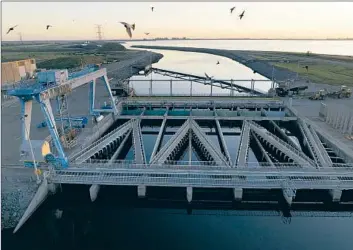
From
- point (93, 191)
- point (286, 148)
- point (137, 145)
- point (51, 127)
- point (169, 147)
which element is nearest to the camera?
point (93, 191)

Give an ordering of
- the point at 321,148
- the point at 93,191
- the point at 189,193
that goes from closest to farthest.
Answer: the point at 189,193 < the point at 93,191 < the point at 321,148

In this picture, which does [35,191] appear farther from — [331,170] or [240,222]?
[331,170]

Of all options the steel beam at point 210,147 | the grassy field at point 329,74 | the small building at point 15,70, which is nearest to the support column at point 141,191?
the steel beam at point 210,147

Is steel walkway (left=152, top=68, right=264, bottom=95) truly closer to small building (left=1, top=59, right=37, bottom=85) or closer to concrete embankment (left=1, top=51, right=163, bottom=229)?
concrete embankment (left=1, top=51, right=163, bottom=229)

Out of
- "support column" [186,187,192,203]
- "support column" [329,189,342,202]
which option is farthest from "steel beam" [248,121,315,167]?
"support column" [186,187,192,203]

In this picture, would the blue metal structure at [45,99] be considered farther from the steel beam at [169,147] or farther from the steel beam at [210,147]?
the steel beam at [210,147]

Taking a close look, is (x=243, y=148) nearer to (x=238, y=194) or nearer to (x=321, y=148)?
(x=238, y=194)

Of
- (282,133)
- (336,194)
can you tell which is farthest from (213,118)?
(336,194)

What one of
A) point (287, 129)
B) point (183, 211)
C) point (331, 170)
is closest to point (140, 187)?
point (183, 211)

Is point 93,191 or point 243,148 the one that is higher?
point 243,148
